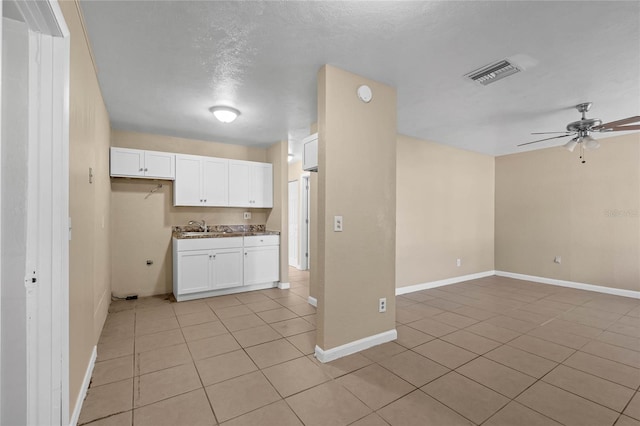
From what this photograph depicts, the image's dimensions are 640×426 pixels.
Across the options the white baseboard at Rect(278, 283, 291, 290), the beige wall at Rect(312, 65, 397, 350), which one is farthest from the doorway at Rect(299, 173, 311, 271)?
the beige wall at Rect(312, 65, 397, 350)

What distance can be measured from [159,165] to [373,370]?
12.7ft

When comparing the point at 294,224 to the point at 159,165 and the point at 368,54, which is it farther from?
the point at 368,54

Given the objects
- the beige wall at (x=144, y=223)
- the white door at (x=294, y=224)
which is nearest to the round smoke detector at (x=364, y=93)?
the beige wall at (x=144, y=223)

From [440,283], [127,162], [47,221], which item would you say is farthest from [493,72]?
[127,162]

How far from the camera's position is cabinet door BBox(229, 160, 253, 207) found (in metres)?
4.86

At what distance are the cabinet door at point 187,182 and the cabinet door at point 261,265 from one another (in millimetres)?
1140

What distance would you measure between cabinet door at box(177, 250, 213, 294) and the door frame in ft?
8.67

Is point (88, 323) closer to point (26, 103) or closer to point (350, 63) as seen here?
point (26, 103)

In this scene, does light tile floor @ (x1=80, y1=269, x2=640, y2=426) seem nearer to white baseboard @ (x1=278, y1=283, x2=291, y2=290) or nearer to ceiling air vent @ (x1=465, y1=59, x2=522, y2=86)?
white baseboard @ (x1=278, y1=283, x2=291, y2=290)

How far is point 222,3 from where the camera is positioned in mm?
1774

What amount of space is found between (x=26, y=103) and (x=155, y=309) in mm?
3059

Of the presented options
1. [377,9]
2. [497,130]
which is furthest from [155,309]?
[497,130]

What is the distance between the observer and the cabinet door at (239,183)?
486 centimetres

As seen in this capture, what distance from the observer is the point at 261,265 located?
4754mm
